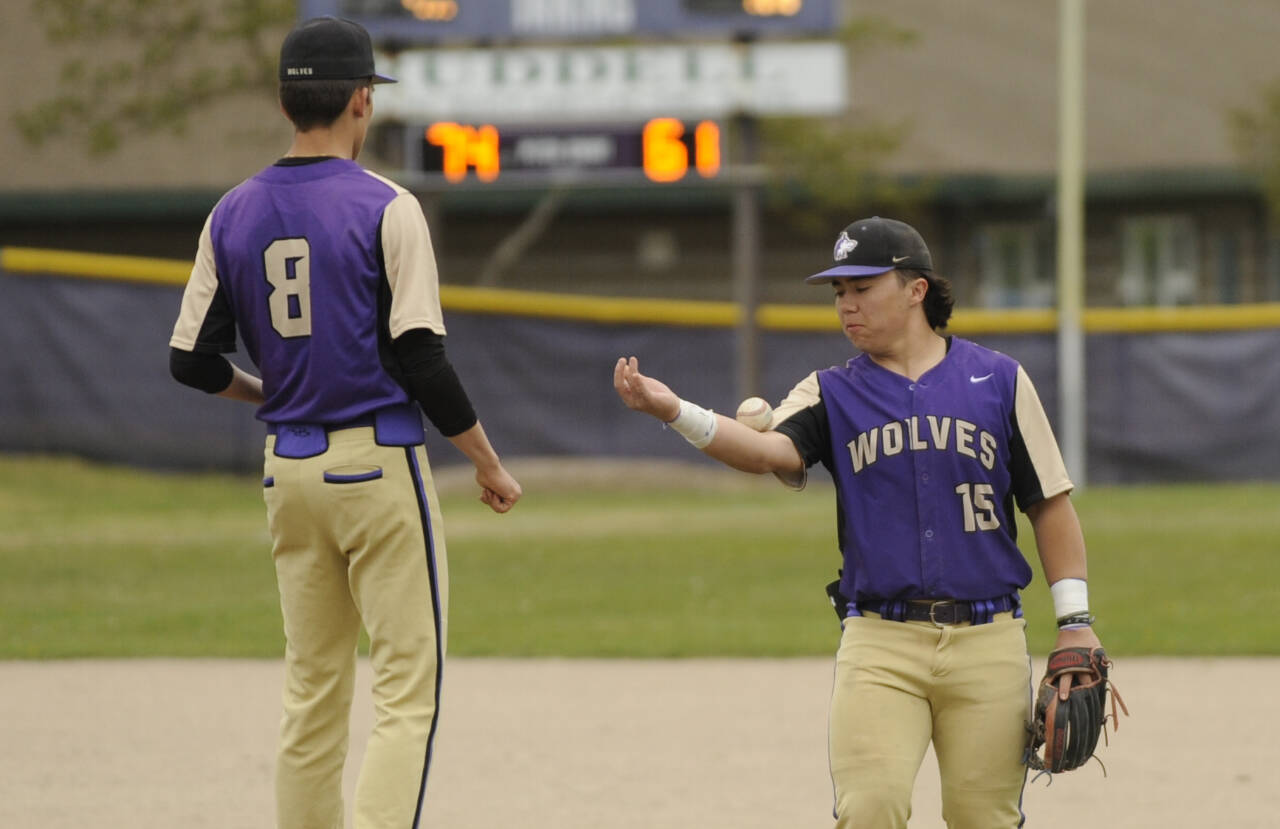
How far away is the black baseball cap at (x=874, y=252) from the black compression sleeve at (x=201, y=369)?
1536 millimetres

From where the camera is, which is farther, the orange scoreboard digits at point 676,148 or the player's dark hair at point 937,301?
the orange scoreboard digits at point 676,148

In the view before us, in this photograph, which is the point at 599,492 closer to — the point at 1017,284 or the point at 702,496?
the point at 702,496

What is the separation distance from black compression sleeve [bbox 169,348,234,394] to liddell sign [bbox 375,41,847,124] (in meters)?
13.8

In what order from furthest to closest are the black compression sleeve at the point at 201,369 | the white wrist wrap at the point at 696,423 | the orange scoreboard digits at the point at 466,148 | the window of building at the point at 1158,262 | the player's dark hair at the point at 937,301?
1. the window of building at the point at 1158,262
2. the orange scoreboard digits at the point at 466,148
3. the black compression sleeve at the point at 201,369
4. the player's dark hair at the point at 937,301
5. the white wrist wrap at the point at 696,423

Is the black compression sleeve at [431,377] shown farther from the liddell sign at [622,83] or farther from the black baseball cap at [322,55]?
the liddell sign at [622,83]

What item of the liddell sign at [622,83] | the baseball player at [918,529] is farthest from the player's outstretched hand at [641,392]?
the liddell sign at [622,83]

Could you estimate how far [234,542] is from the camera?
14.0 metres

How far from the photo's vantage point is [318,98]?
4.53 m

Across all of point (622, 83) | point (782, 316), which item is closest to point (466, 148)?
point (622, 83)

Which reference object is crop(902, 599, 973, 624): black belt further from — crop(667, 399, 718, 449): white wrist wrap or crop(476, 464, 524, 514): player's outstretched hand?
crop(476, 464, 524, 514): player's outstretched hand

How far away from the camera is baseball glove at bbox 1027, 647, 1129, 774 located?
4105mm

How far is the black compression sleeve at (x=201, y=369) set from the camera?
4742 millimetres

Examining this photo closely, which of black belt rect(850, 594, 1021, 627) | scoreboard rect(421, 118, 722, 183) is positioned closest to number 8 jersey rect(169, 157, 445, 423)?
black belt rect(850, 594, 1021, 627)

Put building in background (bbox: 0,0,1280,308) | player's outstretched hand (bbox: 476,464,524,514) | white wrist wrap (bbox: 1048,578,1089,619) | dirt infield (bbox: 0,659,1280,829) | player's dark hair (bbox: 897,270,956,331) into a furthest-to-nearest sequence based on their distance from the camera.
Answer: building in background (bbox: 0,0,1280,308)
dirt infield (bbox: 0,659,1280,829)
player's outstretched hand (bbox: 476,464,524,514)
player's dark hair (bbox: 897,270,956,331)
white wrist wrap (bbox: 1048,578,1089,619)
